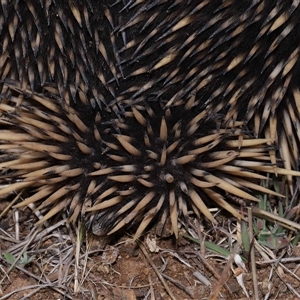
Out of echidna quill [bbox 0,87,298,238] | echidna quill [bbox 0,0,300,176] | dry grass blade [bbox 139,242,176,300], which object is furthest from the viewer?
dry grass blade [bbox 139,242,176,300]

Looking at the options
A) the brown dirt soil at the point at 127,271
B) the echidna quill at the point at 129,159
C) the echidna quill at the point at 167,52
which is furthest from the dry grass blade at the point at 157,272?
the echidna quill at the point at 167,52

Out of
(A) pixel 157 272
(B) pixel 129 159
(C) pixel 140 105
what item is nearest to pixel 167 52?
(C) pixel 140 105

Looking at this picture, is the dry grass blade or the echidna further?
the dry grass blade

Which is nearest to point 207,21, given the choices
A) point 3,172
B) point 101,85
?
point 101,85

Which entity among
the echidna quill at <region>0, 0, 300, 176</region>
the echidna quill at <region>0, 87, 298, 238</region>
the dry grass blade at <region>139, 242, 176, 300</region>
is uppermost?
the echidna quill at <region>0, 0, 300, 176</region>

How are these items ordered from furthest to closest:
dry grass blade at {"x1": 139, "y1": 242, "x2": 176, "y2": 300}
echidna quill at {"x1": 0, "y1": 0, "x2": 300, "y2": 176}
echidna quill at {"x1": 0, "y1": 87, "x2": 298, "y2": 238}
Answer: dry grass blade at {"x1": 139, "y1": 242, "x2": 176, "y2": 300}
echidna quill at {"x1": 0, "y1": 87, "x2": 298, "y2": 238}
echidna quill at {"x1": 0, "y1": 0, "x2": 300, "y2": 176}

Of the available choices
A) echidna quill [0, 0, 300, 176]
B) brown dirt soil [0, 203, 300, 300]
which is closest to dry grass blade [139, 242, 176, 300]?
brown dirt soil [0, 203, 300, 300]

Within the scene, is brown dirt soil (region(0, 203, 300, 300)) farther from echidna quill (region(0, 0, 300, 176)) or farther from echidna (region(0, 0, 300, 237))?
echidna quill (region(0, 0, 300, 176))

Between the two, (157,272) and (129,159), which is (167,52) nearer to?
(129,159)
